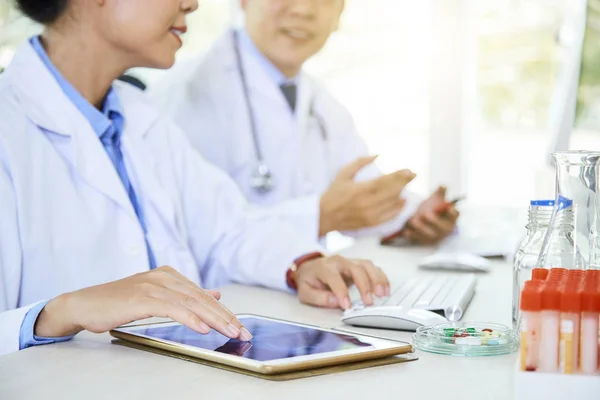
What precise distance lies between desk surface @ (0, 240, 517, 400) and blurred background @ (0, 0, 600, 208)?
2.35 metres

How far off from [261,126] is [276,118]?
1.9 inches

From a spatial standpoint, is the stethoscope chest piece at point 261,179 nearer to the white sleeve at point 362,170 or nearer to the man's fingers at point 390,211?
the white sleeve at point 362,170

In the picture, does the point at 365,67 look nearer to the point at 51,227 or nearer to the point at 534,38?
the point at 534,38

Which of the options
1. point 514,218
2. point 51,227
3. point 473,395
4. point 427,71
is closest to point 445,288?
point 473,395

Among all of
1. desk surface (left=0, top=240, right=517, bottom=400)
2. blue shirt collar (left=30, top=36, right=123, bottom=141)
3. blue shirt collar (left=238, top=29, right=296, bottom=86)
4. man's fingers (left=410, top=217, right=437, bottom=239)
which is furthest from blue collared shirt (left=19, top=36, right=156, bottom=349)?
blue shirt collar (left=238, top=29, right=296, bottom=86)

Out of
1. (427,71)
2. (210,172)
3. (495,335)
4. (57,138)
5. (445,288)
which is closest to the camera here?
(495,335)

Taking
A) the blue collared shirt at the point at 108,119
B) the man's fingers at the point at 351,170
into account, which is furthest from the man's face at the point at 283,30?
the blue collared shirt at the point at 108,119

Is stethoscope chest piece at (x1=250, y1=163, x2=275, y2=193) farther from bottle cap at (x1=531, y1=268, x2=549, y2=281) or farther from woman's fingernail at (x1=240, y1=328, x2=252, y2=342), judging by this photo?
bottle cap at (x1=531, y1=268, x2=549, y2=281)

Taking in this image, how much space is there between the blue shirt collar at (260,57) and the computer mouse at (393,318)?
135 centimetres

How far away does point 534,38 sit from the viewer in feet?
10.8

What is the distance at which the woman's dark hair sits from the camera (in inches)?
56.5

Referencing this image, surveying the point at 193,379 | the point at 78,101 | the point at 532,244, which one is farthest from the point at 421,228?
the point at 193,379

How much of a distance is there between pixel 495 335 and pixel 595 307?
23cm

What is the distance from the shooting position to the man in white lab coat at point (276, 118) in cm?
→ 209
